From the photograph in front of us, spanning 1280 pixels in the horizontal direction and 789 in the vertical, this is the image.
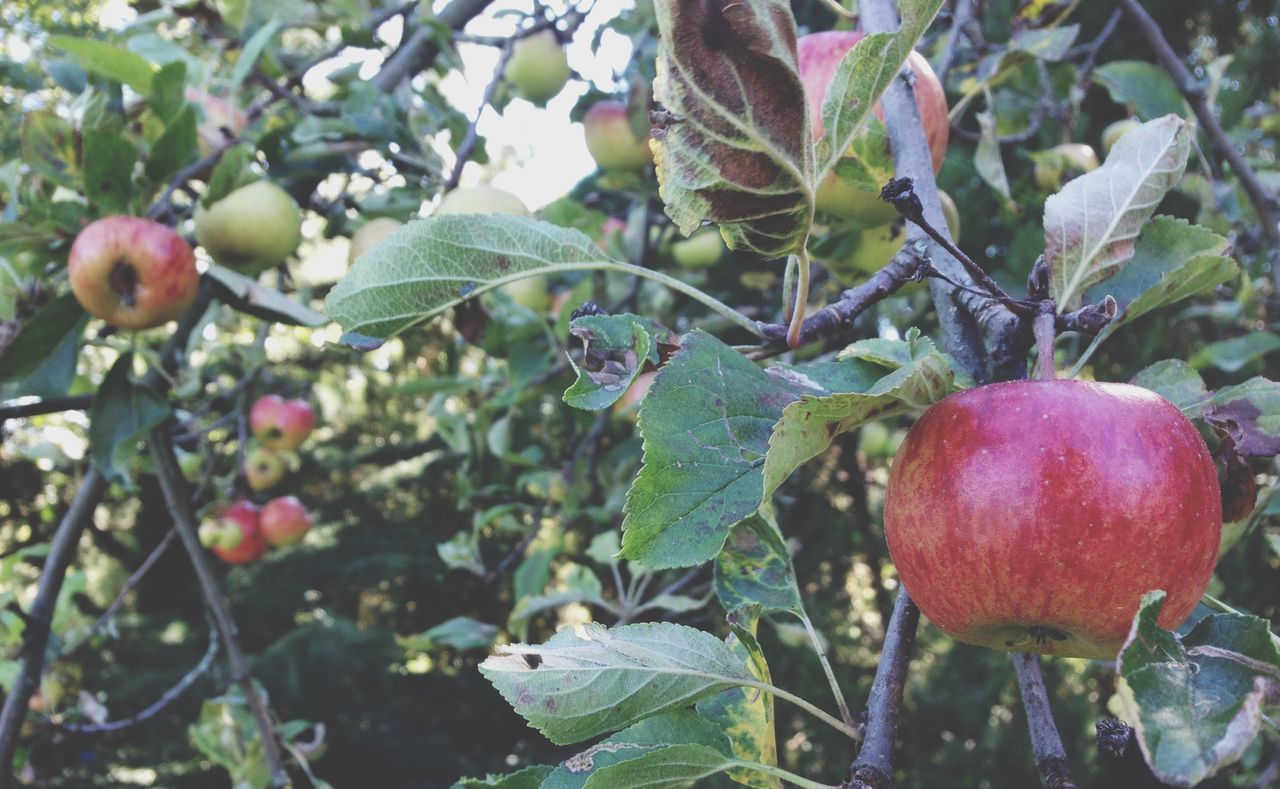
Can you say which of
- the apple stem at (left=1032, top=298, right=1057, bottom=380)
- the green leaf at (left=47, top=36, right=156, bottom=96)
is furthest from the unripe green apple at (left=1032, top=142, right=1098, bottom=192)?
the green leaf at (left=47, top=36, right=156, bottom=96)

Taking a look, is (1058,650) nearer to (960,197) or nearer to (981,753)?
(960,197)

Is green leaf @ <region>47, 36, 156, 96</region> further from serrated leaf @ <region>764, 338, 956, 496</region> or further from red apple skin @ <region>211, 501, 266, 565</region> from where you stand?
red apple skin @ <region>211, 501, 266, 565</region>

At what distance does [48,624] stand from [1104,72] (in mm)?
1927

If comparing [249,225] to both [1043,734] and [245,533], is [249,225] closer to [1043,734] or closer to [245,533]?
[1043,734]

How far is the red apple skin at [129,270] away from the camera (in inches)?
48.2

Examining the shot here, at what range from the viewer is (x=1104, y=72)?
1451 millimetres

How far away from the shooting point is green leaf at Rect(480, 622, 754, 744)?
0.55 m

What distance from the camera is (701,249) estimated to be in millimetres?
1999

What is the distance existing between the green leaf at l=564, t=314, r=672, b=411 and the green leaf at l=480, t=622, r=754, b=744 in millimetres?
151

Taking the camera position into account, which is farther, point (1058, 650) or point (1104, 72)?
point (1104, 72)

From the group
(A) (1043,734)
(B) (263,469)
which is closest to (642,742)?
(A) (1043,734)

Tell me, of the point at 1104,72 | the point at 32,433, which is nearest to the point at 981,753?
the point at 1104,72

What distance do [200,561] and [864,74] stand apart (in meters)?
1.39

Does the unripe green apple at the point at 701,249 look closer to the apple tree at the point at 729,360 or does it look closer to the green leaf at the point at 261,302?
the apple tree at the point at 729,360
